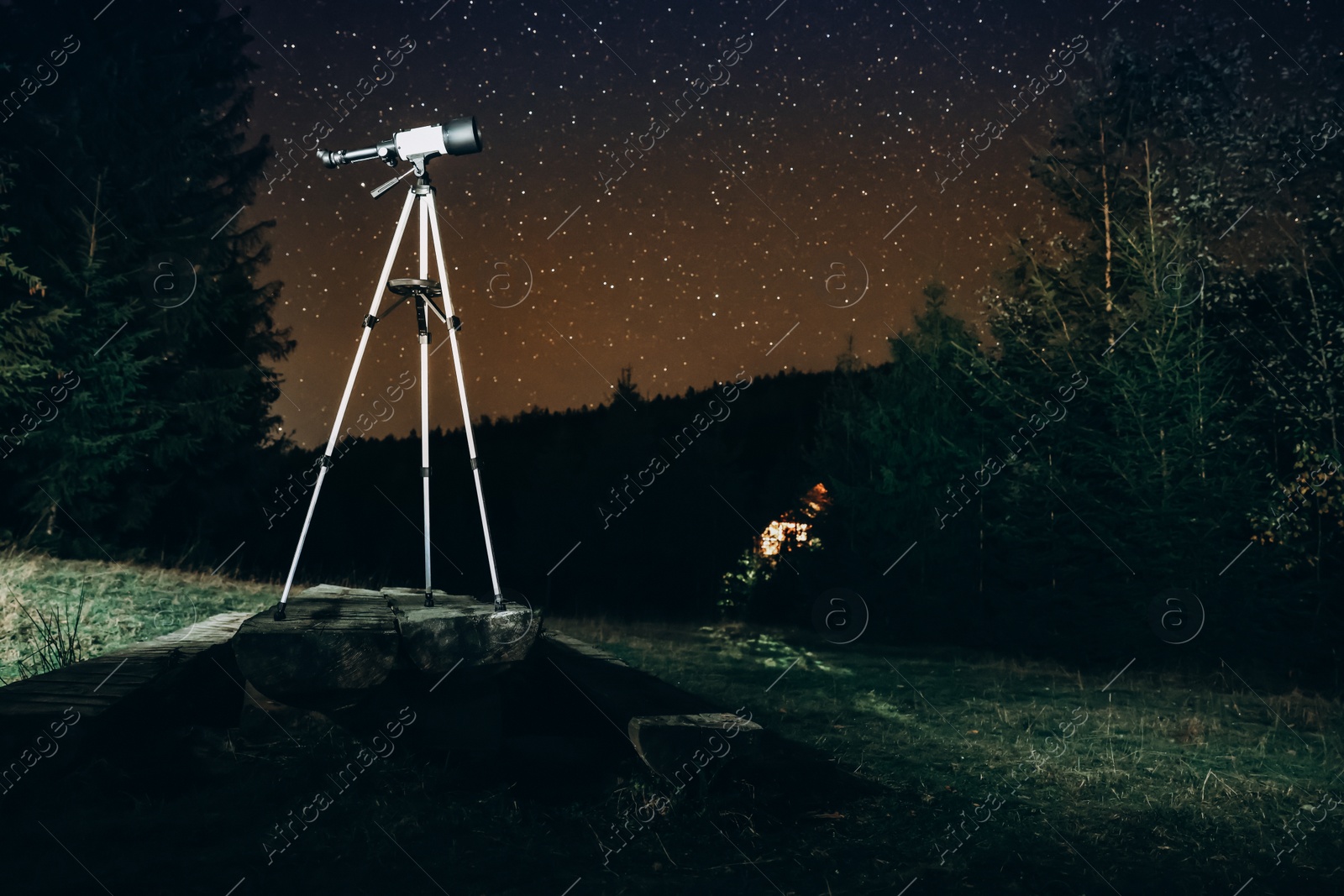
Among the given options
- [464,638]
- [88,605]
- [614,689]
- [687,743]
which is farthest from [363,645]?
[88,605]

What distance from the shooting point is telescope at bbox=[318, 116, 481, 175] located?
17.4 feet

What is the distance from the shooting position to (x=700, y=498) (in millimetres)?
39406

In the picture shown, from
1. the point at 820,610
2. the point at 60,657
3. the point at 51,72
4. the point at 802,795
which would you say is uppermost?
the point at 51,72

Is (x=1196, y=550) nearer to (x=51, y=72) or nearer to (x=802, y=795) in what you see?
(x=802, y=795)

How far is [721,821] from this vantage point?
4207mm

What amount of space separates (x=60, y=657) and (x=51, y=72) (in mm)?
15561

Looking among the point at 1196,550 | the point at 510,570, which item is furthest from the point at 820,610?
the point at 510,570

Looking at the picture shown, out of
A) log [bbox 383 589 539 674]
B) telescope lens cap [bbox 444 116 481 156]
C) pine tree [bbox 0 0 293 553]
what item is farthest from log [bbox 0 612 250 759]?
pine tree [bbox 0 0 293 553]

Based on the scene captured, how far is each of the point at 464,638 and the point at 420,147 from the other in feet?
9.81

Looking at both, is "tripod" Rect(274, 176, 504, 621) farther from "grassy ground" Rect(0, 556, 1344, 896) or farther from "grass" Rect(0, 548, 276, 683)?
"grass" Rect(0, 548, 276, 683)

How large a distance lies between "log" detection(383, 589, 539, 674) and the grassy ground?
0.57m

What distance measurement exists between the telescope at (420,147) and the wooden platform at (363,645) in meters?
2.78

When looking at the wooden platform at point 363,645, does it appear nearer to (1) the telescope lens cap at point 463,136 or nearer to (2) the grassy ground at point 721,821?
(2) the grassy ground at point 721,821

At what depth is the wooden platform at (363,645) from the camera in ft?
15.3
